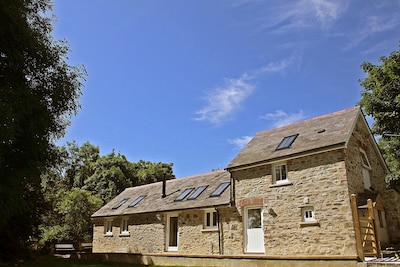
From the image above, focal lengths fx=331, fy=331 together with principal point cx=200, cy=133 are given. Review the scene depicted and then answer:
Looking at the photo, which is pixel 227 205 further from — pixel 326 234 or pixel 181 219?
pixel 326 234

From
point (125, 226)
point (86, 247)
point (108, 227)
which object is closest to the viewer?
point (125, 226)

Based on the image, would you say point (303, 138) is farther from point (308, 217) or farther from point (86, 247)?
point (86, 247)

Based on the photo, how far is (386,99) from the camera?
1803cm

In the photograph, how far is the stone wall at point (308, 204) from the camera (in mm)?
13672

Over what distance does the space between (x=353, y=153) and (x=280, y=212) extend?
447 centimetres

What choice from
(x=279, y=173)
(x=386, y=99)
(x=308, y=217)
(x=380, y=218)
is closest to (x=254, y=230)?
(x=308, y=217)

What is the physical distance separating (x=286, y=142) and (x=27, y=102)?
1220 centimetres

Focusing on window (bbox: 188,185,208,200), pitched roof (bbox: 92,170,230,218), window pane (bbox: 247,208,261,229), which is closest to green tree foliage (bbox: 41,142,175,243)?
pitched roof (bbox: 92,170,230,218)

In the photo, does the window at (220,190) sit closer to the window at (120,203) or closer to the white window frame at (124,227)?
the white window frame at (124,227)

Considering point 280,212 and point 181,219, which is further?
point 181,219

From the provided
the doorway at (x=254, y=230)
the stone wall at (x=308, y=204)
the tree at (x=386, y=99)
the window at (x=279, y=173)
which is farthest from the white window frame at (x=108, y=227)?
the tree at (x=386, y=99)

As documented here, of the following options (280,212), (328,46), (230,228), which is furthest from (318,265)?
(328,46)

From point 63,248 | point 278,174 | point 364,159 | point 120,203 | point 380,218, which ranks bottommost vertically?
point 63,248

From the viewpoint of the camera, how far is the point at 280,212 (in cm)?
1556
